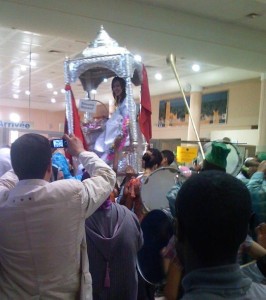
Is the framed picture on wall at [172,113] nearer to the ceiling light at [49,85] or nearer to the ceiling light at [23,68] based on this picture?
the ceiling light at [49,85]

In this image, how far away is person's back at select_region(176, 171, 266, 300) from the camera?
2.66ft

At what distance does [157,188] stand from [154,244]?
1.66 feet

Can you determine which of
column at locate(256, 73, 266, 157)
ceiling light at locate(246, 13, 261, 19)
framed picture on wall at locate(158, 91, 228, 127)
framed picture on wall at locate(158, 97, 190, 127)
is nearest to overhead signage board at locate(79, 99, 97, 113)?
ceiling light at locate(246, 13, 261, 19)

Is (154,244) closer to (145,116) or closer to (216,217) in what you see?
(145,116)

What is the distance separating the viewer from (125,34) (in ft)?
17.1

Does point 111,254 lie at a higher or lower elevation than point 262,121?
lower

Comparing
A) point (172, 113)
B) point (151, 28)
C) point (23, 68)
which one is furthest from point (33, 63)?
point (172, 113)

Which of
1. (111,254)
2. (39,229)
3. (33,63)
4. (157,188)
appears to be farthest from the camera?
(33,63)

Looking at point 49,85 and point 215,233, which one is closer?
point 215,233

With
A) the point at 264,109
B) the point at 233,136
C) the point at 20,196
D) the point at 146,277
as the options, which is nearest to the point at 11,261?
the point at 20,196

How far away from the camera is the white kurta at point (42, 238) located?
1421mm

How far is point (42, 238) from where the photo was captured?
4.71 feet

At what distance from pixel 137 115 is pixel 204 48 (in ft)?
11.4

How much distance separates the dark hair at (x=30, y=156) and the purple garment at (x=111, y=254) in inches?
19.3
